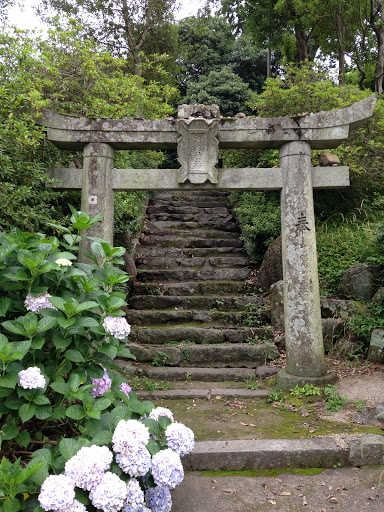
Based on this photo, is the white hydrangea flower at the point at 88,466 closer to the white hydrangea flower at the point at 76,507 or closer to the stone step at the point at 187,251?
the white hydrangea flower at the point at 76,507

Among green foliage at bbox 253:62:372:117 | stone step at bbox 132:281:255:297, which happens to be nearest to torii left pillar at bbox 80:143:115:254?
stone step at bbox 132:281:255:297

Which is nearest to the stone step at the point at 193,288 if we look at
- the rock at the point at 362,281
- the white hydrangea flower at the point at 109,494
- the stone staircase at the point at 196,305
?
the stone staircase at the point at 196,305

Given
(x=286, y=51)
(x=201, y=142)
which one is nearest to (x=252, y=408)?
(x=201, y=142)

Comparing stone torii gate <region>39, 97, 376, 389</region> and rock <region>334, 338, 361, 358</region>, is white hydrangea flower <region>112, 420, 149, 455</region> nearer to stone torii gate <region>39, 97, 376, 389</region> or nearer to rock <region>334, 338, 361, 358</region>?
stone torii gate <region>39, 97, 376, 389</region>

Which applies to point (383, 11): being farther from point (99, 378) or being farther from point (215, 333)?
point (99, 378)

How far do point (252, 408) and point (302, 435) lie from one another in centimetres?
83

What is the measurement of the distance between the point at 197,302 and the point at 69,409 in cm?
463

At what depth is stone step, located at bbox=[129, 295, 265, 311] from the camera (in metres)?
6.64

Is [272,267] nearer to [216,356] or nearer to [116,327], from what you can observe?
[216,356]

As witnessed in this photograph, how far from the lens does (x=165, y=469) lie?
6.31ft

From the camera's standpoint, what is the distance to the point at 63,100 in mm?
6508

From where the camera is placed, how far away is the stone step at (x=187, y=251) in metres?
8.23

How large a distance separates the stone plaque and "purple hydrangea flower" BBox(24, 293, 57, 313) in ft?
9.64

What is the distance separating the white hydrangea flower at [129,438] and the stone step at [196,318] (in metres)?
4.33
